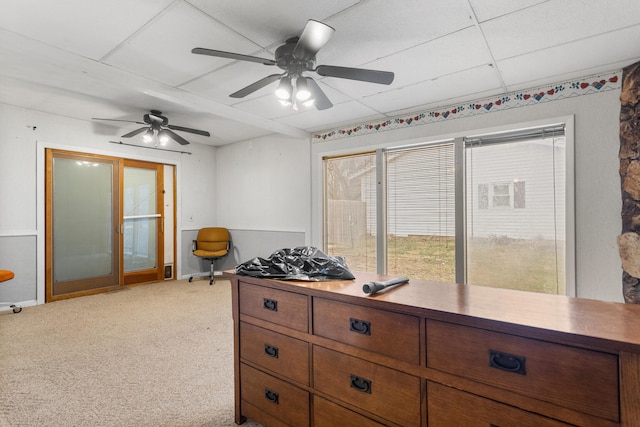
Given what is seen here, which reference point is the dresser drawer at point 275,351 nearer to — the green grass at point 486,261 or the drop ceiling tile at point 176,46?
the drop ceiling tile at point 176,46

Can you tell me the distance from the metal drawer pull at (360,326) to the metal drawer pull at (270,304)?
0.48 m

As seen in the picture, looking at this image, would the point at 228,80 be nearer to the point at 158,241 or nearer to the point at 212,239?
the point at 212,239

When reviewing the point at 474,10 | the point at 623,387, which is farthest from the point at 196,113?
the point at 623,387

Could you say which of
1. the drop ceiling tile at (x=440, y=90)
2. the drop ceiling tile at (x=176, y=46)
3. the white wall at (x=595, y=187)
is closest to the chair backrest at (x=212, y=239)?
the drop ceiling tile at (x=176, y=46)

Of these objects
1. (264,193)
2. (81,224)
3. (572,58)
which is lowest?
(81,224)

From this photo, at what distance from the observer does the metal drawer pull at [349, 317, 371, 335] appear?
4.74 feet

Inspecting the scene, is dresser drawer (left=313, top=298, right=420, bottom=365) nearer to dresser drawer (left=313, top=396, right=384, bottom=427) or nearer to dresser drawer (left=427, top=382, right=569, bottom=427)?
dresser drawer (left=427, top=382, right=569, bottom=427)

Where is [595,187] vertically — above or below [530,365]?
above

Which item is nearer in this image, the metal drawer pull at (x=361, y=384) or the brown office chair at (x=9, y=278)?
the metal drawer pull at (x=361, y=384)

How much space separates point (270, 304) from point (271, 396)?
52 centimetres

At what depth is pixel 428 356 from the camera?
128cm

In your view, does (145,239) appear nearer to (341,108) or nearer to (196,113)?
(196,113)

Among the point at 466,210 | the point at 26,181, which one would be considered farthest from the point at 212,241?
the point at 466,210

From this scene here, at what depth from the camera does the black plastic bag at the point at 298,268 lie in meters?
1.83
